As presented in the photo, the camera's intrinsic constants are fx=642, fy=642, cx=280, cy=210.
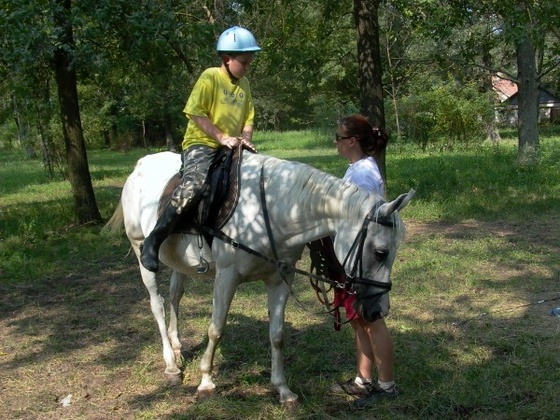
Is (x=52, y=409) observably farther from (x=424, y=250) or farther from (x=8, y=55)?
(x=8, y=55)

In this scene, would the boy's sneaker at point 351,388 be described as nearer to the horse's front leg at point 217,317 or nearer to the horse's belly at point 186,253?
the horse's front leg at point 217,317

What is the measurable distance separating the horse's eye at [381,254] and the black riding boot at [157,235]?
141 cm

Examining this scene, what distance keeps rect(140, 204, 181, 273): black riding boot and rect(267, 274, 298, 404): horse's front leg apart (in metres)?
0.77

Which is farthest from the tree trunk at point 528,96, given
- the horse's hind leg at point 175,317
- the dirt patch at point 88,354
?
the horse's hind leg at point 175,317

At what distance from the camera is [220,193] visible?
414 centimetres

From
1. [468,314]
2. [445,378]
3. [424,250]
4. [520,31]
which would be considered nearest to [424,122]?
[520,31]

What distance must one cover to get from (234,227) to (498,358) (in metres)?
2.24

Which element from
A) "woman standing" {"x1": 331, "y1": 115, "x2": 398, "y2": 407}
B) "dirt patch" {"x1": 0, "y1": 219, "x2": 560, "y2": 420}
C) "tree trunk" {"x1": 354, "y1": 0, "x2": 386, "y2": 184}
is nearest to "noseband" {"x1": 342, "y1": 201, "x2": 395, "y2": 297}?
"woman standing" {"x1": 331, "y1": 115, "x2": 398, "y2": 407}

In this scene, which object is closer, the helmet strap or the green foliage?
the helmet strap

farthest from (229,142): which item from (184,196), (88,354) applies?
(88,354)

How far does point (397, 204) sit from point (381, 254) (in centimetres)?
31

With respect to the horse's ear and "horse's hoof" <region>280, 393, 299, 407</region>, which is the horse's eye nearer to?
the horse's ear

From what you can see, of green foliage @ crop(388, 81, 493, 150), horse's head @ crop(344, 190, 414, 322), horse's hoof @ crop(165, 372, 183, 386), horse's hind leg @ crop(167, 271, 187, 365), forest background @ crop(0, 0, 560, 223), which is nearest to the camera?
horse's head @ crop(344, 190, 414, 322)

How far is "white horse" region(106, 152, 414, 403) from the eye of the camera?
11.6 feet
